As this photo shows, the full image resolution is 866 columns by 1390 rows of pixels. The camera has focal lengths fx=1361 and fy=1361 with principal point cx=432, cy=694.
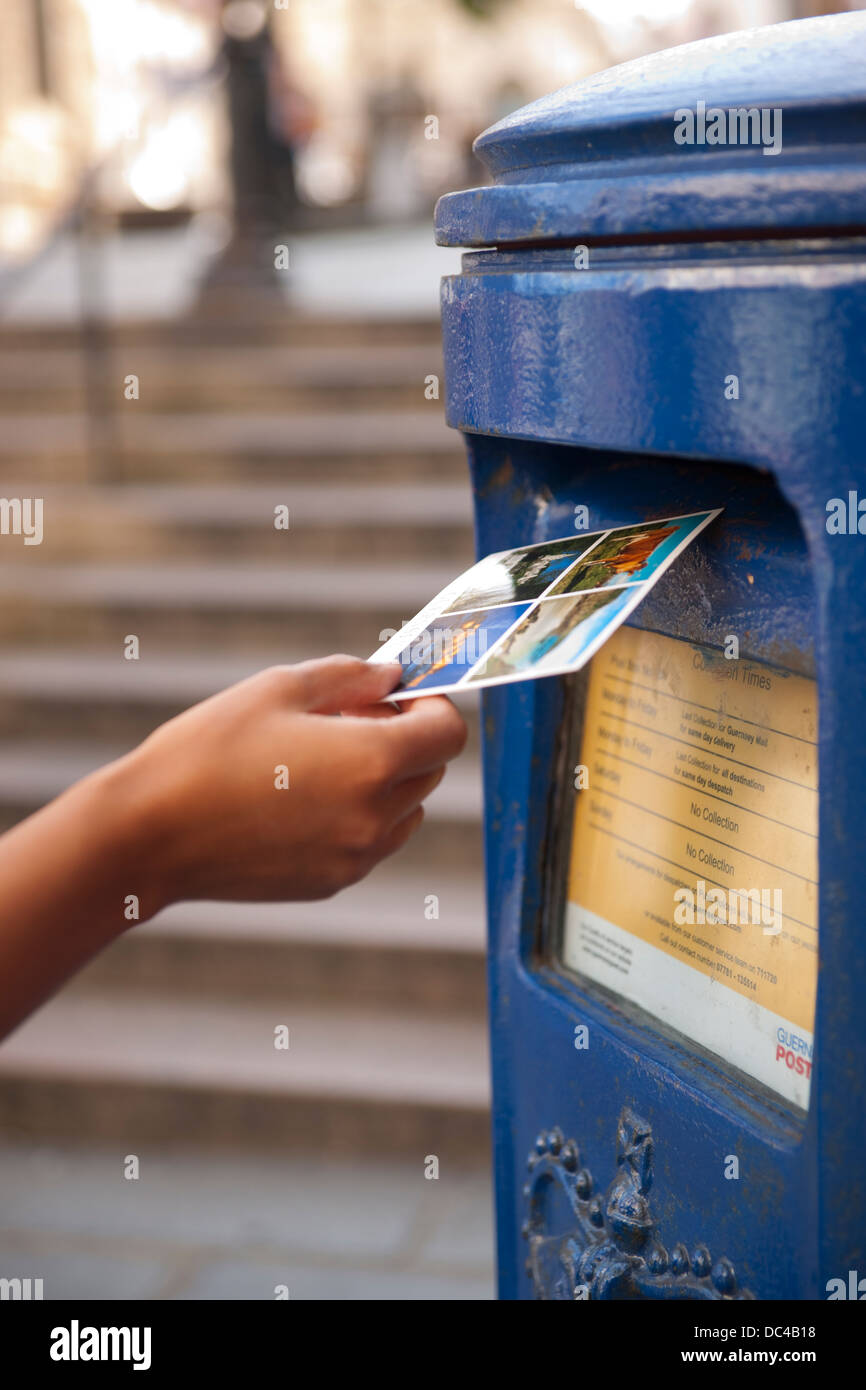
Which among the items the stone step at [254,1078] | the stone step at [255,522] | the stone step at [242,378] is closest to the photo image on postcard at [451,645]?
the stone step at [254,1078]

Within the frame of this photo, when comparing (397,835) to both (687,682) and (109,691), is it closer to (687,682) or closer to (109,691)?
(687,682)

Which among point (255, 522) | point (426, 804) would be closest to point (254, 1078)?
point (426, 804)

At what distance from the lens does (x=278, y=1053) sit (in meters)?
3.18

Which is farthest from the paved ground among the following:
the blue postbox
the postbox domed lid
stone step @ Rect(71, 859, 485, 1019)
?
the postbox domed lid

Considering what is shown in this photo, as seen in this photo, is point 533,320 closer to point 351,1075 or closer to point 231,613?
point 351,1075

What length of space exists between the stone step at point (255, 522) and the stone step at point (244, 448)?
0.07 meters

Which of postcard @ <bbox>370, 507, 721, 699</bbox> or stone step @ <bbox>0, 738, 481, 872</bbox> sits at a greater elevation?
postcard @ <bbox>370, 507, 721, 699</bbox>

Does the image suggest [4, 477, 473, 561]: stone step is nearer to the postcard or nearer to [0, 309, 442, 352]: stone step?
[0, 309, 442, 352]: stone step

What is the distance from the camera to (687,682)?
1.04 metres

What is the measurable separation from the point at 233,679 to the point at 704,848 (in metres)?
3.00

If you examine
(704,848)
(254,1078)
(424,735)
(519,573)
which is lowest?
(254,1078)

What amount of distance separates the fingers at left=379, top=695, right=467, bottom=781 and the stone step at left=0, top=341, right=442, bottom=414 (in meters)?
4.23

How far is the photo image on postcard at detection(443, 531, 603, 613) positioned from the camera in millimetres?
1030

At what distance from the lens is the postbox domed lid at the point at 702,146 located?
79 cm
